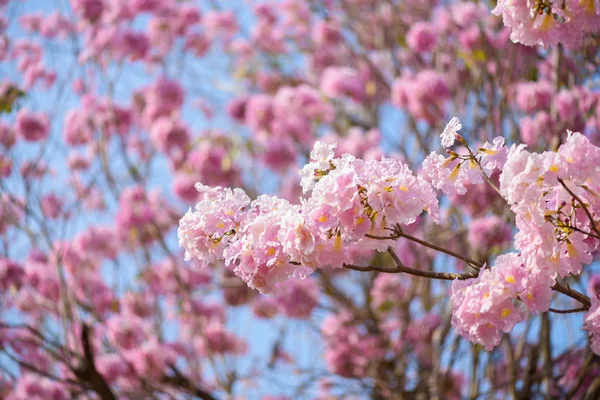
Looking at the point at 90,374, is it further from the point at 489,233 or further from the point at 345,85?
the point at 345,85

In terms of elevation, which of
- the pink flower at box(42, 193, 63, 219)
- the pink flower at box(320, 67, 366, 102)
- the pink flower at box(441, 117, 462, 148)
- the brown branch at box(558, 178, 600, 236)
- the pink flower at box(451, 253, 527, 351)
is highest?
the pink flower at box(320, 67, 366, 102)

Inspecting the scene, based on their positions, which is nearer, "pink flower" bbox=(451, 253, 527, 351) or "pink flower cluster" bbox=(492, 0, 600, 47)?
"pink flower" bbox=(451, 253, 527, 351)

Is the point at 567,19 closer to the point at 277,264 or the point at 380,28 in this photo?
the point at 277,264

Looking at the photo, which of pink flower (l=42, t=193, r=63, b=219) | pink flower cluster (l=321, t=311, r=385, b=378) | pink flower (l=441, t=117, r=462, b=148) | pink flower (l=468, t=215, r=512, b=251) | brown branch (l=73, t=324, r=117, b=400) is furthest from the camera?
pink flower (l=42, t=193, r=63, b=219)

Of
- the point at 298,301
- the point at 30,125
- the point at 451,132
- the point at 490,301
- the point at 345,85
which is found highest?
the point at 345,85

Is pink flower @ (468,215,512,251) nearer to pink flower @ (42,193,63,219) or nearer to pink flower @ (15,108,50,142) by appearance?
pink flower @ (15,108,50,142)

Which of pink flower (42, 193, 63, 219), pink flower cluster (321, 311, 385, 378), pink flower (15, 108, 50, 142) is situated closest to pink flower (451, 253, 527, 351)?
pink flower cluster (321, 311, 385, 378)

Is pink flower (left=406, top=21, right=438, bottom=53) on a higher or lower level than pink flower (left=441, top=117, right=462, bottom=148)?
higher

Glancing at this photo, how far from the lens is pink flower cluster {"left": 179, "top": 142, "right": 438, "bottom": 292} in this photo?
1.35 metres

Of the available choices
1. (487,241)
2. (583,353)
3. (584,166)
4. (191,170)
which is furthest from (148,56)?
(584,166)

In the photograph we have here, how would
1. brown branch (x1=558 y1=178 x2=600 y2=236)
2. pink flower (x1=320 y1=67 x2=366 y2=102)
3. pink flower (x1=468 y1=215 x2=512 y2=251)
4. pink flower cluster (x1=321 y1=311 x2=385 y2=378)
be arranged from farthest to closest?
Result: pink flower (x1=320 y1=67 x2=366 y2=102)
pink flower cluster (x1=321 y1=311 x2=385 y2=378)
pink flower (x1=468 y1=215 x2=512 y2=251)
brown branch (x1=558 y1=178 x2=600 y2=236)

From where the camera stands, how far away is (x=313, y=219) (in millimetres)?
1354

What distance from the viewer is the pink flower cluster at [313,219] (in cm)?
135

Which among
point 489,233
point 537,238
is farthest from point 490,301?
point 489,233
